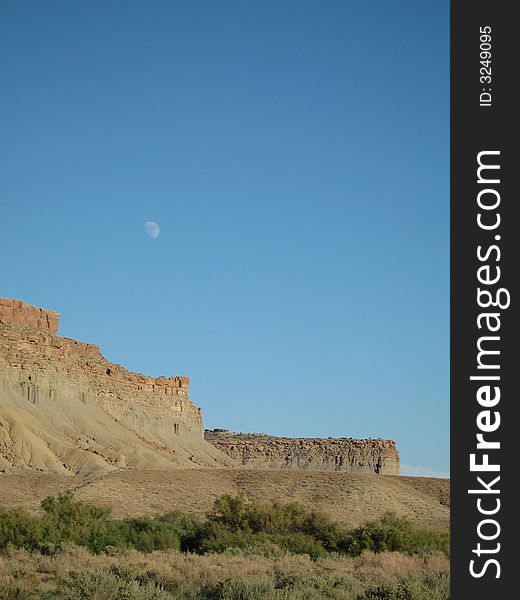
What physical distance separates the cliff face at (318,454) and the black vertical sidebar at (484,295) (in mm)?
115602

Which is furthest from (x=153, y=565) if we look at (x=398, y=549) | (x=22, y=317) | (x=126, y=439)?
(x=22, y=317)

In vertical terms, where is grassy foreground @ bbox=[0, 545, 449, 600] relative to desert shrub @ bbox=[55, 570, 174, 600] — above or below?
above

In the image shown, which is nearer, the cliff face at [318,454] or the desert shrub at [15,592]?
the desert shrub at [15,592]

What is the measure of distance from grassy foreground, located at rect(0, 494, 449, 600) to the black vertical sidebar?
607 cm

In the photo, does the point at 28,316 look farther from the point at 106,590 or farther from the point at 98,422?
the point at 106,590

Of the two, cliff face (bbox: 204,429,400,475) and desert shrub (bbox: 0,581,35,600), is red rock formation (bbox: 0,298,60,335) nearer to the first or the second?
cliff face (bbox: 204,429,400,475)

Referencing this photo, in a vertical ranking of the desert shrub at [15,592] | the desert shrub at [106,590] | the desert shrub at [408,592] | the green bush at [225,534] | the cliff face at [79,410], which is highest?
the cliff face at [79,410]

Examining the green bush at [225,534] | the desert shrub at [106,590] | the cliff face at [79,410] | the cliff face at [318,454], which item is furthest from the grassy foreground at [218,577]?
the cliff face at [318,454]

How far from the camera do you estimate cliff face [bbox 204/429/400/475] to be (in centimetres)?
12538

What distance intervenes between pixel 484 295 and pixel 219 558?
15328 mm

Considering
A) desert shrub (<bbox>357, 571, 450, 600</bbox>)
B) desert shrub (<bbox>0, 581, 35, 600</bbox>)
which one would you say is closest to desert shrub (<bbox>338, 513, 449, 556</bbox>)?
desert shrub (<bbox>357, 571, 450, 600</bbox>)

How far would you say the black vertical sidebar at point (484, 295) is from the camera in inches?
332

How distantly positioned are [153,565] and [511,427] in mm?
12101

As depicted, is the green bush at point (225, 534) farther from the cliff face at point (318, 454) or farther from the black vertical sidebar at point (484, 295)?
the cliff face at point (318, 454)
